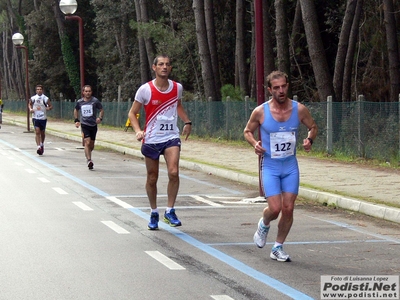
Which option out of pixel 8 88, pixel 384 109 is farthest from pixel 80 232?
pixel 8 88

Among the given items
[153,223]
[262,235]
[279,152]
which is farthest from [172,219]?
[279,152]

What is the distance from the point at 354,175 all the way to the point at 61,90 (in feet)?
184

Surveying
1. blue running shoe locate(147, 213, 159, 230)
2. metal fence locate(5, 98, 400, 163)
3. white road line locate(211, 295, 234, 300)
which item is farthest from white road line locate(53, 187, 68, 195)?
white road line locate(211, 295, 234, 300)

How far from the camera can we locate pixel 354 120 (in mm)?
21438

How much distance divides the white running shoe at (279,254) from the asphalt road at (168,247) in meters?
0.08

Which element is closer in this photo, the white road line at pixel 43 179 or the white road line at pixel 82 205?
the white road line at pixel 82 205

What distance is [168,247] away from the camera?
368 inches

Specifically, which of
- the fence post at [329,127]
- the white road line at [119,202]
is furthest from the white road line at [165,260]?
the fence post at [329,127]

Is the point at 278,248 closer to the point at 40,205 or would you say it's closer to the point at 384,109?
the point at 40,205

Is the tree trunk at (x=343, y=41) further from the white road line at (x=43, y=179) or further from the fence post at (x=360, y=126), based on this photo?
the white road line at (x=43, y=179)

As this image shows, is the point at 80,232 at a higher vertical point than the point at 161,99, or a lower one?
lower

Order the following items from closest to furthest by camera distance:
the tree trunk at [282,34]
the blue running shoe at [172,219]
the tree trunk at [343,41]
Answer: the blue running shoe at [172,219], the tree trunk at [343,41], the tree trunk at [282,34]

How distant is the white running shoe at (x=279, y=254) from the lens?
8508mm

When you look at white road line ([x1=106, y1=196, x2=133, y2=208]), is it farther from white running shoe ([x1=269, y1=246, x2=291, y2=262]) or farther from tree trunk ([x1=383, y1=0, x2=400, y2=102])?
tree trunk ([x1=383, y1=0, x2=400, y2=102])
